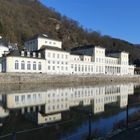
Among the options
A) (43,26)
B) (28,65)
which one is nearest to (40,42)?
(28,65)

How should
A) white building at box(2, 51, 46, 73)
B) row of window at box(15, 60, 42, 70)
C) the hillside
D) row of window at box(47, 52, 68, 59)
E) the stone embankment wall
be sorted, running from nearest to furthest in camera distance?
the stone embankment wall < white building at box(2, 51, 46, 73) < row of window at box(15, 60, 42, 70) < row of window at box(47, 52, 68, 59) < the hillside

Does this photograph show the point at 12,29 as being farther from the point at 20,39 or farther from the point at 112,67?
the point at 112,67

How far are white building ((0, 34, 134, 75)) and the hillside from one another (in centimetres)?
2931

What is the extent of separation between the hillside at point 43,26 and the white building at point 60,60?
96.2ft

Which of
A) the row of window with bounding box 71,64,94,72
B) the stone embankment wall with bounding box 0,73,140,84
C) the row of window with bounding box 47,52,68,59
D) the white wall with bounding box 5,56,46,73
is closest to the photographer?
the stone embankment wall with bounding box 0,73,140,84

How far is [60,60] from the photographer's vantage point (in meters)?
70.1

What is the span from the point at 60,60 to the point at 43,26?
77228mm

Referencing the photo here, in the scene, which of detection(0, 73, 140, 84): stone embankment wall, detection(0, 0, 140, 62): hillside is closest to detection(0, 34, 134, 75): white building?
detection(0, 73, 140, 84): stone embankment wall

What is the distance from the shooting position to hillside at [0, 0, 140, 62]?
115 metres

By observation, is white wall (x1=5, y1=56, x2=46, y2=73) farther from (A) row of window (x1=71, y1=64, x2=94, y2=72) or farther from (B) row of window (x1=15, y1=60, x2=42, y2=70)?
(A) row of window (x1=71, y1=64, x2=94, y2=72)

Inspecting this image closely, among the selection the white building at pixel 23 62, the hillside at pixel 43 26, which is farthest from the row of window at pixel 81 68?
the hillside at pixel 43 26

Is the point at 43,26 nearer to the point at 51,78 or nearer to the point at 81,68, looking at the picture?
the point at 81,68

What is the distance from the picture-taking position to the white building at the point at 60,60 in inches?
2332

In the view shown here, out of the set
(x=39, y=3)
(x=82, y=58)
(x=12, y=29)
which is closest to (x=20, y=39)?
(x=12, y=29)
